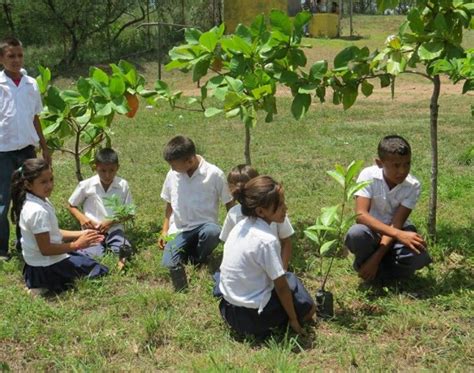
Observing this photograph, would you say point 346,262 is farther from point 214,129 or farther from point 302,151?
point 214,129

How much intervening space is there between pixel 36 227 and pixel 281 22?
1.91 m

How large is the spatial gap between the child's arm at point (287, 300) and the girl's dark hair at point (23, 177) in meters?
1.70

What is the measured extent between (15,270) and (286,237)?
1958 millimetres

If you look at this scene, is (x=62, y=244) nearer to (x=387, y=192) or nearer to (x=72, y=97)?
(x=72, y=97)

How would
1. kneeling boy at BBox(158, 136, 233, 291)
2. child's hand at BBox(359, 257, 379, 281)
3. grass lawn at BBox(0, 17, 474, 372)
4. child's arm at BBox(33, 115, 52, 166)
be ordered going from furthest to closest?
child's arm at BBox(33, 115, 52, 166) < kneeling boy at BBox(158, 136, 233, 291) < child's hand at BBox(359, 257, 379, 281) < grass lawn at BBox(0, 17, 474, 372)

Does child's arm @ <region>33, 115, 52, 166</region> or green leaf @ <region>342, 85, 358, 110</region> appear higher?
green leaf @ <region>342, 85, 358, 110</region>

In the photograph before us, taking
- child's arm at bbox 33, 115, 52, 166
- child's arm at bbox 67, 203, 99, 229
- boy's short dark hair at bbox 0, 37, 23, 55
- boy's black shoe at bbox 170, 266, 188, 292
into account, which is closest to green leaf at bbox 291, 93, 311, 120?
boy's black shoe at bbox 170, 266, 188, 292

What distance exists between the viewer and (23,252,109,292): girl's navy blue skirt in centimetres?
373

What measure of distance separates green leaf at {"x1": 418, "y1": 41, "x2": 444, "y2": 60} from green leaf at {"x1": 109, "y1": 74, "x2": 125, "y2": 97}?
206 centimetres

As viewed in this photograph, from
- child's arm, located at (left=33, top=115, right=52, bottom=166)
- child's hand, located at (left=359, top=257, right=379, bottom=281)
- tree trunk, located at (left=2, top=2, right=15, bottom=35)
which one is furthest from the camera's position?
tree trunk, located at (left=2, top=2, right=15, bottom=35)

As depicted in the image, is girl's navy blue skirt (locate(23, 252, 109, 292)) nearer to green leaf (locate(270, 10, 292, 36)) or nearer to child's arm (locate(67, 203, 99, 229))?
child's arm (locate(67, 203, 99, 229))

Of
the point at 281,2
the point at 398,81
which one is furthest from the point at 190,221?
the point at 281,2

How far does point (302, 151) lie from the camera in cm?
826

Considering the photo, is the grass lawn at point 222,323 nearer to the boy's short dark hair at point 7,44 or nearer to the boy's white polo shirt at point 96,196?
the boy's white polo shirt at point 96,196
